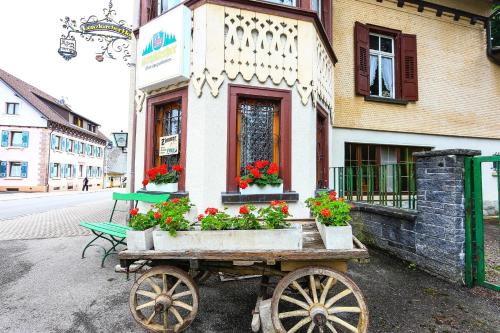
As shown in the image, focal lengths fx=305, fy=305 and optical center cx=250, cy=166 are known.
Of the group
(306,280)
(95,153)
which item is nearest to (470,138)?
(306,280)

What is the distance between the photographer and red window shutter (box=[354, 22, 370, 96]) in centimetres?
806

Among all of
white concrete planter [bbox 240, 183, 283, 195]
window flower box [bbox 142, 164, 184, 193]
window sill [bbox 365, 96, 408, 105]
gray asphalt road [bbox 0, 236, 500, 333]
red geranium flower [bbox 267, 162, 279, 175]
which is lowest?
gray asphalt road [bbox 0, 236, 500, 333]

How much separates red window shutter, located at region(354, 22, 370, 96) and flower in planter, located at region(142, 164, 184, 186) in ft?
17.5

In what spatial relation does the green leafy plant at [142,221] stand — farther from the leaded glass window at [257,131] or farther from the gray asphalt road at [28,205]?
the gray asphalt road at [28,205]

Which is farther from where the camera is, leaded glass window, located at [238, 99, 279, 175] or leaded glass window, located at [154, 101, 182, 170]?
leaded glass window, located at [154, 101, 182, 170]

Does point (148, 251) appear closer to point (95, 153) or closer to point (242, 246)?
point (242, 246)

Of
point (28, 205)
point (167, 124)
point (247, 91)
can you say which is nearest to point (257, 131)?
point (247, 91)

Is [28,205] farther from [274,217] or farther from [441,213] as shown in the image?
[441,213]

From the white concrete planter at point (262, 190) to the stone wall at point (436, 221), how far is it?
6.19 feet

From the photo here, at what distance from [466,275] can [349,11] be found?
706 centimetres

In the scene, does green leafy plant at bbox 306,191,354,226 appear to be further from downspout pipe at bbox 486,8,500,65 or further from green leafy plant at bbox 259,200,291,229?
downspout pipe at bbox 486,8,500,65

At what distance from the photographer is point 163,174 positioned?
17.9 feet

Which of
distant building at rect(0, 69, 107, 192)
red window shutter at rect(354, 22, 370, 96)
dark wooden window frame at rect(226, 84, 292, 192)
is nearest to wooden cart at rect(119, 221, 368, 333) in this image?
dark wooden window frame at rect(226, 84, 292, 192)

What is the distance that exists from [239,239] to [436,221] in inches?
124
